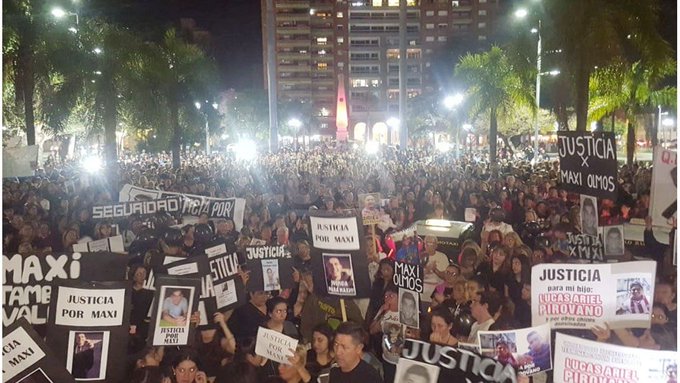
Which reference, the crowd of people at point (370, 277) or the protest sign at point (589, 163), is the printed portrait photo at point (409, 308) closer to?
the crowd of people at point (370, 277)

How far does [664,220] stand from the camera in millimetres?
8070

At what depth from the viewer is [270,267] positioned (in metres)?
7.47

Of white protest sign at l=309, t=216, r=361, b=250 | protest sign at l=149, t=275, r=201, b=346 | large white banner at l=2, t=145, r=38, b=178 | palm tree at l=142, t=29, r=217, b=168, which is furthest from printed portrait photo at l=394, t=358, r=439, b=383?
palm tree at l=142, t=29, r=217, b=168

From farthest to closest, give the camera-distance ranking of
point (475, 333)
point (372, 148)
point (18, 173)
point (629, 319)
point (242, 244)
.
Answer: point (372, 148)
point (18, 173)
point (242, 244)
point (475, 333)
point (629, 319)

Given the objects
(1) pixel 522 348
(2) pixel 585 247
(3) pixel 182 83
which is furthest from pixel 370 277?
(3) pixel 182 83

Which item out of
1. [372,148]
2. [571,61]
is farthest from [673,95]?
[372,148]

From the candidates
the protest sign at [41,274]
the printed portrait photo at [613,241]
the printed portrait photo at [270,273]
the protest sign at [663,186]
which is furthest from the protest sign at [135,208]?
the protest sign at [663,186]

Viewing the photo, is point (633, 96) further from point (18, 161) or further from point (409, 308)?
point (409, 308)

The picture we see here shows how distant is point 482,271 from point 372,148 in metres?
44.2

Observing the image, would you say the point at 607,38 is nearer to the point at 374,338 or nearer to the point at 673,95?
the point at 673,95

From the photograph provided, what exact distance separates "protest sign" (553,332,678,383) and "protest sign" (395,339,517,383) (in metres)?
0.57

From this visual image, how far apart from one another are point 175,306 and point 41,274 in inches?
53.7

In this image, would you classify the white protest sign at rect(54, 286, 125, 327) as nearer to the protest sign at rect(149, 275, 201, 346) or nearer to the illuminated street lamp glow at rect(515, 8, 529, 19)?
the protest sign at rect(149, 275, 201, 346)

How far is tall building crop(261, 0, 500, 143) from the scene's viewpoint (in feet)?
368
